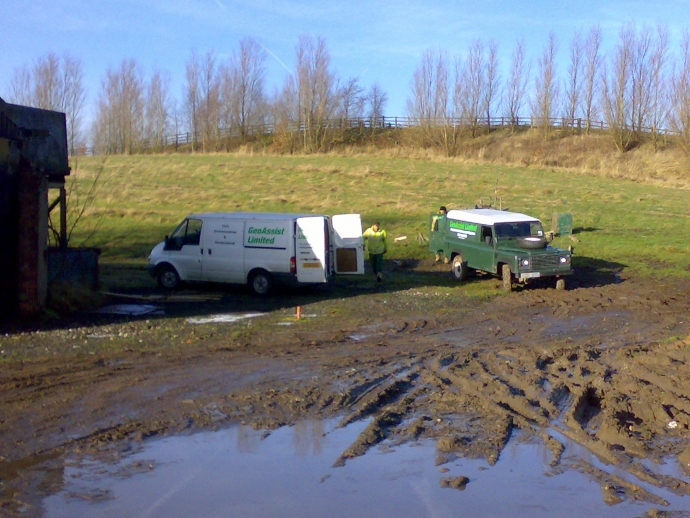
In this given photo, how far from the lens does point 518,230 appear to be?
793 inches

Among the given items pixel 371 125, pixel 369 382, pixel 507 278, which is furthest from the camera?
pixel 371 125

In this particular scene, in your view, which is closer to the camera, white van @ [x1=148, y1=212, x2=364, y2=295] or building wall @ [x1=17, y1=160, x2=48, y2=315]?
building wall @ [x1=17, y1=160, x2=48, y2=315]

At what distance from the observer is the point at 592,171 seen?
4850cm

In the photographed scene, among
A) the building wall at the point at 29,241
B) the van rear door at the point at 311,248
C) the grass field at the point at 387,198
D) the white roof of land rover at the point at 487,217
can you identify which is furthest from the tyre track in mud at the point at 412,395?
the grass field at the point at 387,198

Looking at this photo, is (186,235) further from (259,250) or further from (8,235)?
(8,235)

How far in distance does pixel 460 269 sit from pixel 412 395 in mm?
Result: 12220

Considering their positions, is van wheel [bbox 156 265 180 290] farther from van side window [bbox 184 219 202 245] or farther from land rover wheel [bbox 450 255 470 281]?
land rover wheel [bbox 450 255 470 281]

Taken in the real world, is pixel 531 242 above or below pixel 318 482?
above

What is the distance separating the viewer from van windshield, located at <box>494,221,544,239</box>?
785 inches

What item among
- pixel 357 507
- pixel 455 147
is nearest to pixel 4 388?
pixel 357 507

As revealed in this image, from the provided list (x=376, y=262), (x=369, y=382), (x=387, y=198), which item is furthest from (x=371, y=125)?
(x=369, y=382)

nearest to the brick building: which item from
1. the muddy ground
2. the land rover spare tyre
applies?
the muddy ground

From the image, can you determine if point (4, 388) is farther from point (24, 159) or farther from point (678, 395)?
point (678, 395)

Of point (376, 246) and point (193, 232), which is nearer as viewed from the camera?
point (193, 232)
